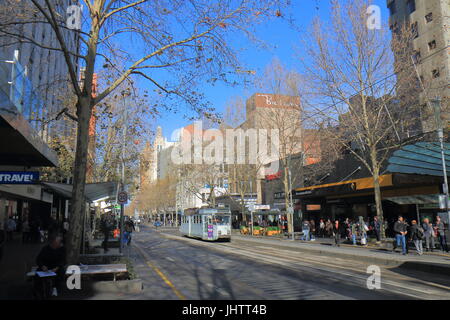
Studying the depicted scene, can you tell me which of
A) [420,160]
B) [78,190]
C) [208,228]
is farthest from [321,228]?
[78,190]

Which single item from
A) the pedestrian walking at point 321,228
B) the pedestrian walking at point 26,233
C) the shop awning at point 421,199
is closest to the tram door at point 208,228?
the pedestrian walking at point 321,228

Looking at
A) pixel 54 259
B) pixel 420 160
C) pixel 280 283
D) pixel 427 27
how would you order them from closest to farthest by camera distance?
pixel 54 259
pixel 280 283
pixel 420 160
pixel 427 27

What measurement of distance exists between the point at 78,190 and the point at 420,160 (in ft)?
59.2

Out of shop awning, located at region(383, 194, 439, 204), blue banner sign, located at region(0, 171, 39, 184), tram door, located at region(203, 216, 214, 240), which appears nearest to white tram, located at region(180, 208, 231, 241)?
tram door, located at region(203, 216, 214, 240)

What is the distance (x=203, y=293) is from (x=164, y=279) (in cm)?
260

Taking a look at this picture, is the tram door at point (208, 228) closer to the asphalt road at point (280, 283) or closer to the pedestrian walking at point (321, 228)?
the pedestrian walking at point (321, 228)

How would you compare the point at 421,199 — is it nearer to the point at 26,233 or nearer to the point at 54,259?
the point at 54,259

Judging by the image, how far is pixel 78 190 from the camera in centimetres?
935

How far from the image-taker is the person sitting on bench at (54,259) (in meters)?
8.16

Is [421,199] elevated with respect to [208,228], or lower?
elevated

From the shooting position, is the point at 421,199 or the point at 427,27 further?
the point at 427,27

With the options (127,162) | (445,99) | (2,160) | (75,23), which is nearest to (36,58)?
(127,162)

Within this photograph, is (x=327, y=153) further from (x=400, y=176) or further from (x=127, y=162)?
(x=127, y=162)

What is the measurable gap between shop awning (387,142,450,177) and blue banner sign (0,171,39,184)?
17203mm
